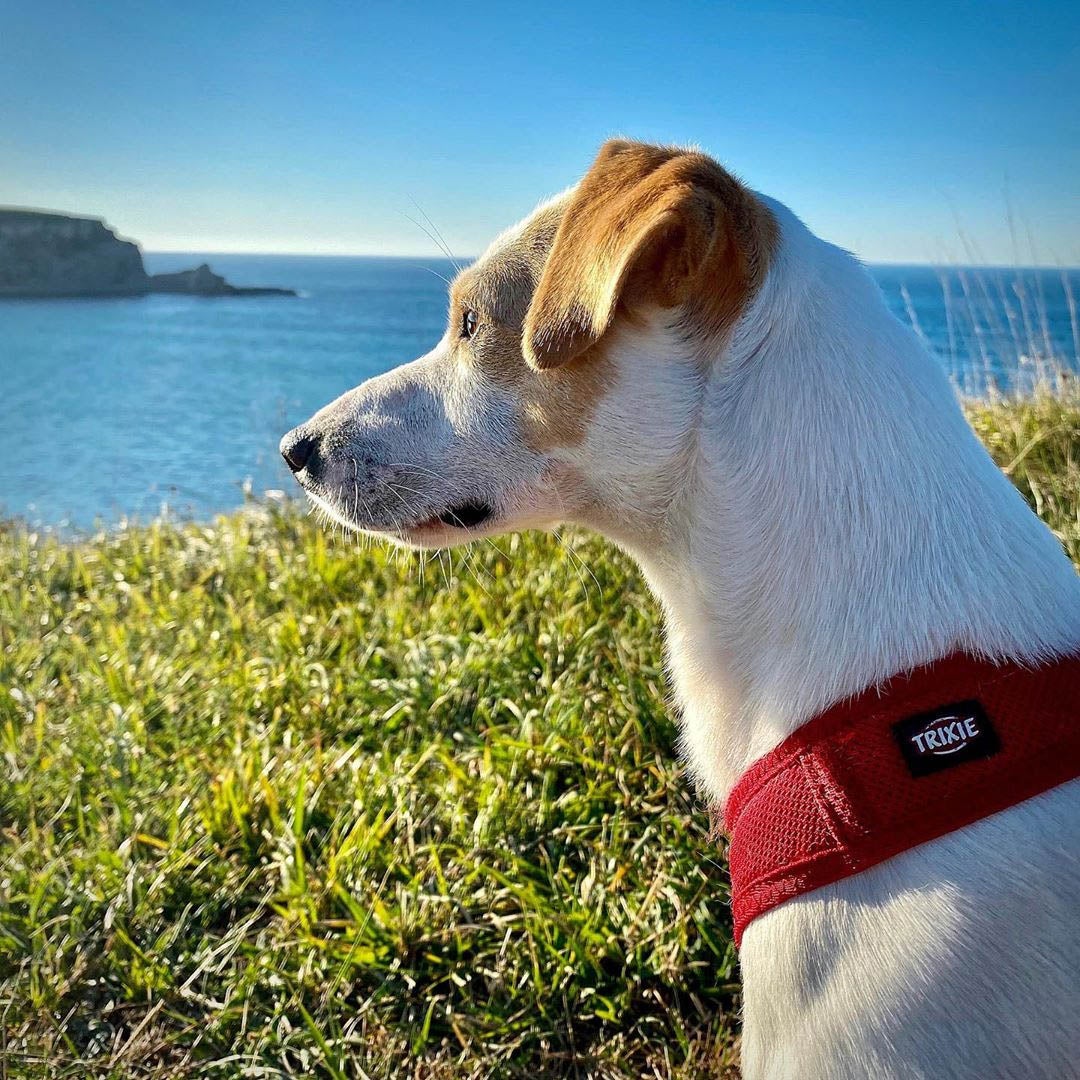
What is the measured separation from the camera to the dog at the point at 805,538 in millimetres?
1523

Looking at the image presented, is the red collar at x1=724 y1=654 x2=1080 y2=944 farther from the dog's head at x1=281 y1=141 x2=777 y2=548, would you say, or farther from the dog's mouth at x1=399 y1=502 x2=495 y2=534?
the dog's mouth at x1=399 y1=502 x2=495 y2=534

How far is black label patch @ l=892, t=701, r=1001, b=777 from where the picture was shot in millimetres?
1599

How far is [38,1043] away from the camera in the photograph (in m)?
2.61

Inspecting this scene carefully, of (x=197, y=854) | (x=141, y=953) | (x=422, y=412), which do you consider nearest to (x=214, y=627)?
(x=197, y=854)

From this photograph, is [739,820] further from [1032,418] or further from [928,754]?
[1032,418]

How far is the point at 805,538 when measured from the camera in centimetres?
181

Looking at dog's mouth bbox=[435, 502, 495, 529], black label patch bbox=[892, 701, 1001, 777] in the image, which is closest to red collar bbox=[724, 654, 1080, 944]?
black label patch bbox=[892, 701, 1001, 777]

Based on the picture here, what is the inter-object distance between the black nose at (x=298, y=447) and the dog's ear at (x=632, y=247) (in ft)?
2.43

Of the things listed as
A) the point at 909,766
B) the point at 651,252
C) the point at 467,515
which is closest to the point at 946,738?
Answer: the point at 909,766

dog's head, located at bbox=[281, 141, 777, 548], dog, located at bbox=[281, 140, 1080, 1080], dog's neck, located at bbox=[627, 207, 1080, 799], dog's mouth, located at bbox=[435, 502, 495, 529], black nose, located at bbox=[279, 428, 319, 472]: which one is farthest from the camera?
black nose, located at bbox=[279, 428, 319, 472]

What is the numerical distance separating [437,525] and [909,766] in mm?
1219

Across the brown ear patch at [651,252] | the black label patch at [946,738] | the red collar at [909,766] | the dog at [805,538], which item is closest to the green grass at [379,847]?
the dog at [805,538]

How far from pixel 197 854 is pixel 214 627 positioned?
5.36 feet

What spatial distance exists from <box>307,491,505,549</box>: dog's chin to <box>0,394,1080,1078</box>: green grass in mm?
966
